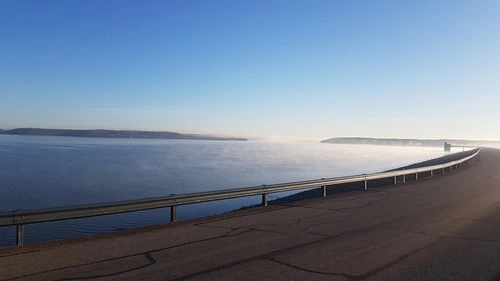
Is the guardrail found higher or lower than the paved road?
higher

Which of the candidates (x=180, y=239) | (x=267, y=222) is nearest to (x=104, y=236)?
(x=180, y=239)

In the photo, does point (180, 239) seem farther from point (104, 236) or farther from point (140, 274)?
point (140, 274)

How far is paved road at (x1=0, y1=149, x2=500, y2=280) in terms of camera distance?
19.8ft

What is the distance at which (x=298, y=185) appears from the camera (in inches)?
568

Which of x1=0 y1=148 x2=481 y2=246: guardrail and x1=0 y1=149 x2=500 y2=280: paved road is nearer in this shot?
x1=0 y1=149 x2=500 y2=280: paved road

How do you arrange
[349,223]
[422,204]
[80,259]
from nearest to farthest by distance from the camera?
[80,259]
[349,223]
[422,204]

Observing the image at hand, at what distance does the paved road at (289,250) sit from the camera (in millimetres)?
6035

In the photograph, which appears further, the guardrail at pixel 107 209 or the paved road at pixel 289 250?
the guardrail at pixel 107 209

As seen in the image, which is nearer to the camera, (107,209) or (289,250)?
(289,250)

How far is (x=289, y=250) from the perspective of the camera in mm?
7434

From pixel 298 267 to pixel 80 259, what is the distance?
341 centimetres

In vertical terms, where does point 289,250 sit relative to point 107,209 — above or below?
below

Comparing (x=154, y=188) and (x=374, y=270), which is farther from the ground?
(x=374, y=270)

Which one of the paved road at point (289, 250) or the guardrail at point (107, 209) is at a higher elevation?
the guardrail at point (107, 209)
